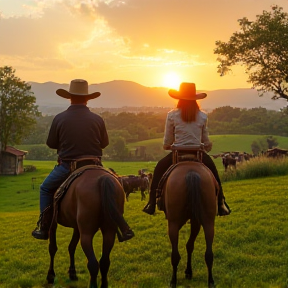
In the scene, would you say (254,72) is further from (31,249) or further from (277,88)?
(31,249)

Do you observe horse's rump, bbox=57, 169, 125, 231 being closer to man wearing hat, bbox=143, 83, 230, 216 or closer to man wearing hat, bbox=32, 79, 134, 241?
man wearing hat, bbox=32, 79, 134, 241

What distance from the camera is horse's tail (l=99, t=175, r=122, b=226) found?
20.6ft

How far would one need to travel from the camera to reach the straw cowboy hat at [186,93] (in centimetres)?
755

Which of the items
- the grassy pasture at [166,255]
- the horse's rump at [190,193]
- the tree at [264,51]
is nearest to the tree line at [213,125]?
the tree at [264,51]

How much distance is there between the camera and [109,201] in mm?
6297

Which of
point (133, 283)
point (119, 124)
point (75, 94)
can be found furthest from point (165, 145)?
point (119, 124)

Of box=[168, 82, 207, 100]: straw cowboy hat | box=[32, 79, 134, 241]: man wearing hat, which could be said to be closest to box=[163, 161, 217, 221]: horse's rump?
box=[168, 82, 207, 100]: straw cowboy hat

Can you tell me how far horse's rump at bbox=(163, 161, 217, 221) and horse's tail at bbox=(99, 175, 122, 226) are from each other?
3.68 ft

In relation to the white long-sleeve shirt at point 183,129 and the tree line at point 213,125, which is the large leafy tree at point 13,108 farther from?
the white long-sleeve shirt at point 183,129

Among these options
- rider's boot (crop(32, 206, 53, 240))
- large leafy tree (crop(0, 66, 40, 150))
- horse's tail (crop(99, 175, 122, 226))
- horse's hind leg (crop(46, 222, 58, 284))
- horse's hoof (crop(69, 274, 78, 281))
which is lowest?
horse's hoof (crop(69, 274, 78, 281))

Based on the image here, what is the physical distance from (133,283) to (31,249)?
4.22 m

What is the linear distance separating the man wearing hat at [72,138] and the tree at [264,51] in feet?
97.4

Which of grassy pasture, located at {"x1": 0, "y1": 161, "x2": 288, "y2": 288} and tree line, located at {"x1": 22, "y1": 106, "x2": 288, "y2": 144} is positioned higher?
tree line, located at {"x1": 22, "y1": 106, "x2": 288, "y2": 144}

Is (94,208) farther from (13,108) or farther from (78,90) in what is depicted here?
(13,108)
